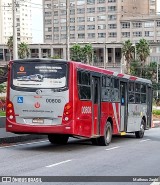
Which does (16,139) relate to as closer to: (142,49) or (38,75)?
(38,75)

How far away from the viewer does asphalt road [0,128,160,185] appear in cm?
1144

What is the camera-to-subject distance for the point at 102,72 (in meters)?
18.2

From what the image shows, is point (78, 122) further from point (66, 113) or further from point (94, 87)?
point (94, 87)

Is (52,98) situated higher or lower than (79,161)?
higher

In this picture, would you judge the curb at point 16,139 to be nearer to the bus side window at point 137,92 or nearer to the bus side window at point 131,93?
the bus side window at point 131,93

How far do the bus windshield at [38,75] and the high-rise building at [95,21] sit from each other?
143985 millimetres

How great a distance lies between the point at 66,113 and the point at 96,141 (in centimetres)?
374

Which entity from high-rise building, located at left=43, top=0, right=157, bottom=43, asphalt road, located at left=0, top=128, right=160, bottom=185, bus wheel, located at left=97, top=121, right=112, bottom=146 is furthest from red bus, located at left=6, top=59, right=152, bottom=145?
high-rise building, located at left=43, top=0, right=157, bottom=43

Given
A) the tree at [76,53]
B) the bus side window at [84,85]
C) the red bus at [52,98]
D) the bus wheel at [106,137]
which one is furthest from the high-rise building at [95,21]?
the red bus at [52,98]

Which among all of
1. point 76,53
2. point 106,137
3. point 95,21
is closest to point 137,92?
point 106,137

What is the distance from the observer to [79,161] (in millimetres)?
13484

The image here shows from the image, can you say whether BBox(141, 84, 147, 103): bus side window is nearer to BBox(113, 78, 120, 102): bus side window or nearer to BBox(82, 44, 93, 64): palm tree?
BBox(113, 78, 120, 102): bus side window

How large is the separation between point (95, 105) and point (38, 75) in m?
2.68

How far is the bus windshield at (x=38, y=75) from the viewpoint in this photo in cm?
1577
